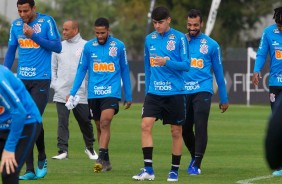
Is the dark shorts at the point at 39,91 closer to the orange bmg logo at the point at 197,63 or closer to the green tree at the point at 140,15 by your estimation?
the orange bmg logo at the point at 197,63

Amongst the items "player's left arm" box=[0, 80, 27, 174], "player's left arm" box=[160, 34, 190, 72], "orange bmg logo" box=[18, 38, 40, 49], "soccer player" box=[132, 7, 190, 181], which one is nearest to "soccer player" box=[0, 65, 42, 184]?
"player's left arm" box=[0, 80, 27, 174]

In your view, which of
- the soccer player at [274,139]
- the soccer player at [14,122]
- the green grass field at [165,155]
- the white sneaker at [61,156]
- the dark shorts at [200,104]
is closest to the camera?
the soccer player at [274,139]

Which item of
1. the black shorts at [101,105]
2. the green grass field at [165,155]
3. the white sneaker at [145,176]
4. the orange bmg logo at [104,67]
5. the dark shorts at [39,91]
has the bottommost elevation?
the green grass field at [165,155]

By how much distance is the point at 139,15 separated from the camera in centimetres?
6775

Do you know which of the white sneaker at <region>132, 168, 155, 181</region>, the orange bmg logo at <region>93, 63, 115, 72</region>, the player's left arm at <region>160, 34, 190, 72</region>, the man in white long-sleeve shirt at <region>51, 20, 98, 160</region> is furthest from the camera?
the man in white long-sleeve shirt at <region>51, 20, 98, 160</region>

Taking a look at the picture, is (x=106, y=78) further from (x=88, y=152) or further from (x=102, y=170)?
(x=88, y=152)

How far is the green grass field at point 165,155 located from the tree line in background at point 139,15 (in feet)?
87.4

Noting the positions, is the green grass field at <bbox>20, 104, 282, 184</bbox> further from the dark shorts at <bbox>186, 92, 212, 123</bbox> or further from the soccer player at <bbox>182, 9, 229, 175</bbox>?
the dark shorts at <bbox>186, 92, 212, 123</bbox>

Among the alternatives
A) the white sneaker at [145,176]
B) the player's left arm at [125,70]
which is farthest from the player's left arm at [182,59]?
the player's left arm at [125,70]

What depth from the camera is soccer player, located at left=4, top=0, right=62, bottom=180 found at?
1283cm

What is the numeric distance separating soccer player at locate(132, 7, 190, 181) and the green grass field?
0.43 meters

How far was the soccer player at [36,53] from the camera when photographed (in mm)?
12828

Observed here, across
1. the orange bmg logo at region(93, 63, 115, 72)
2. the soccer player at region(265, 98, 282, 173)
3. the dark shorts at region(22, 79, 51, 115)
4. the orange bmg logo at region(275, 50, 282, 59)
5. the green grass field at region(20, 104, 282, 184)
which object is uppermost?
the soccer player at region(265, 98, 282, 173)

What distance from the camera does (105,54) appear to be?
Answer: 1399 centimetres
